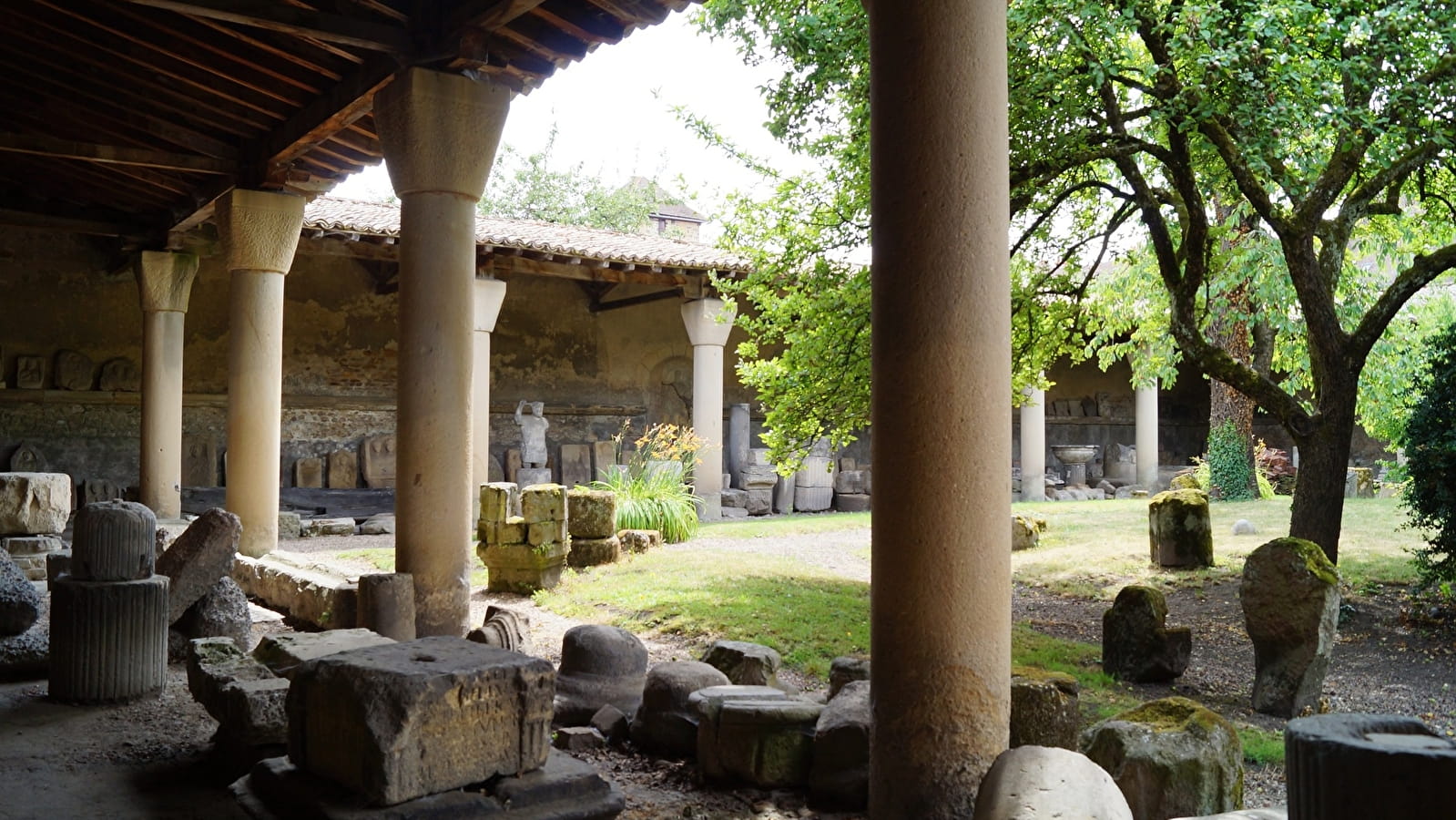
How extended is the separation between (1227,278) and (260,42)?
10.8 metres

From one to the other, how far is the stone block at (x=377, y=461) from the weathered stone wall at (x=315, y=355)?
0.99 ft

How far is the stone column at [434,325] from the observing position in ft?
19.5

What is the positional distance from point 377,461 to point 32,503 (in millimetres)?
8118

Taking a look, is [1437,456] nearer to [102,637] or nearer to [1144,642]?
[1144,642]

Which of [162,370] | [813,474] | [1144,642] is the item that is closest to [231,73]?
[162,370]

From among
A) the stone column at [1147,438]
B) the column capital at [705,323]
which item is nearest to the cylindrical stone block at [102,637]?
the column capital at [705,323]

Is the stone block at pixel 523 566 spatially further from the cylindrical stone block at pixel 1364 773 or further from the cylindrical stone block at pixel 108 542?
the cylindrical stone block at pixel 1364 773

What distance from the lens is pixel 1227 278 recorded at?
1247 centimetres

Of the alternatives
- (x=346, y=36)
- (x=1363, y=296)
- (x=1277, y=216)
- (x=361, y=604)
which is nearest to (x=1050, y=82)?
(x=1277, y=216)

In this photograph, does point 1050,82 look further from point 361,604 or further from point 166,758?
point 166,758

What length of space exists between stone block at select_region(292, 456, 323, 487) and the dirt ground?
357 inches

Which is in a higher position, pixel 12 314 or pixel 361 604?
pixel 12 314

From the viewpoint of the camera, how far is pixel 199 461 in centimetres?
1538

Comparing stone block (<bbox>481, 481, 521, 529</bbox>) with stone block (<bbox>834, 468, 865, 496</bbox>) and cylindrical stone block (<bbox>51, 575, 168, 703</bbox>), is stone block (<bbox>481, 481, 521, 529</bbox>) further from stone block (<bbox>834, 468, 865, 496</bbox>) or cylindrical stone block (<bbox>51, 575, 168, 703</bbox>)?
stone block (<bbox>834, 468, 865, 496</bbox>)
